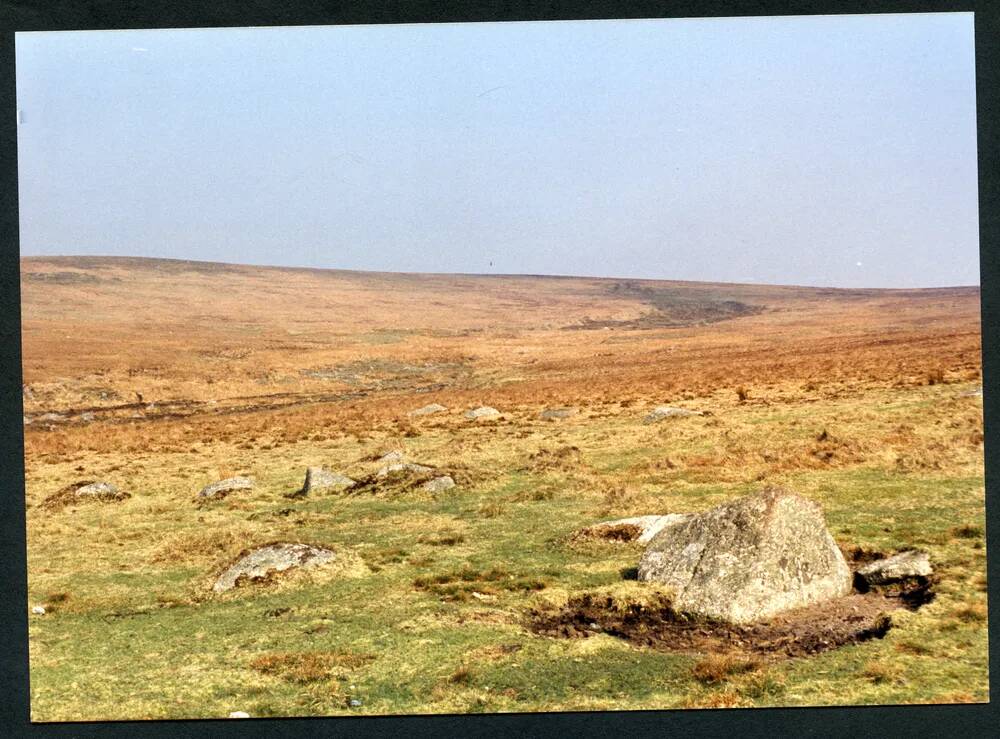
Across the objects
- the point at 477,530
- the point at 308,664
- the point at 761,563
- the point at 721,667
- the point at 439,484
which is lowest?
the point at 308,664

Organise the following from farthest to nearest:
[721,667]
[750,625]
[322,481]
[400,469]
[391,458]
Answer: [391,458], [400,469], [322,481], [750,625], [721,667]

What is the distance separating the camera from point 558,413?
31906 mm

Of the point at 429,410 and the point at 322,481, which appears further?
the point at 429,410

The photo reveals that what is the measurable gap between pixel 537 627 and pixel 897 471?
9.76 metres

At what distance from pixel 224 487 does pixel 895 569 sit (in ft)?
50.5

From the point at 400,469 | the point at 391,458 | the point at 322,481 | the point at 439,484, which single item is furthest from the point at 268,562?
the point at 391,458

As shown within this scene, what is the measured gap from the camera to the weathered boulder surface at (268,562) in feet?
46.1

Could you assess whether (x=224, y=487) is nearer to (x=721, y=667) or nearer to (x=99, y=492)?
(x=99, y=492)

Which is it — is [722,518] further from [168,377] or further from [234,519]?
[168,377]

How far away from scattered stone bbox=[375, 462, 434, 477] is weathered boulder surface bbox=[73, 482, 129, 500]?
664 centimetres

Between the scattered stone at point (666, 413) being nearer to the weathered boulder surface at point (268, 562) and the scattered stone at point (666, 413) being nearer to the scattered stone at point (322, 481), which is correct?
the scattered stone at point (322, 481)

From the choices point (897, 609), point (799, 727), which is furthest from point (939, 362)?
point (799, 727)

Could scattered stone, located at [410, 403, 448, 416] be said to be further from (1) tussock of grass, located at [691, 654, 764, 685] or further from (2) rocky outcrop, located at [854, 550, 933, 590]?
(1) tussock of grass, located at [691, 654, 764, 685]

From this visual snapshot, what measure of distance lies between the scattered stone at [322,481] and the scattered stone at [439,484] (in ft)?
6.52
